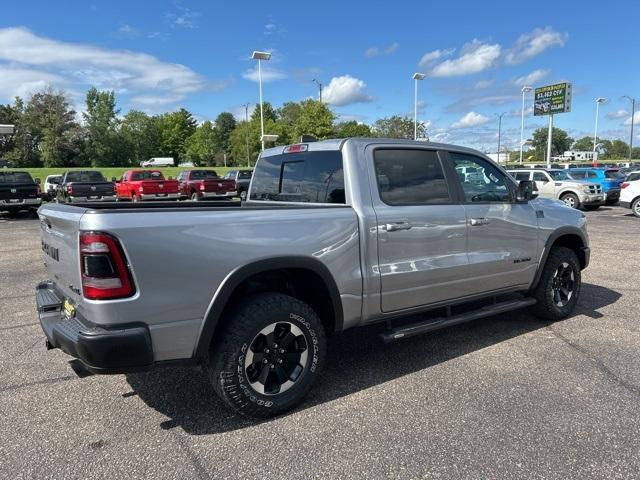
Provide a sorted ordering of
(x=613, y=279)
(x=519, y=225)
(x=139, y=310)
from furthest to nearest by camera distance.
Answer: (x=613, y=279)
(x=519, y=225)
(x=139, y=310)

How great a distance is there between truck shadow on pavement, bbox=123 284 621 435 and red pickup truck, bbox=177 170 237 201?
20855mm

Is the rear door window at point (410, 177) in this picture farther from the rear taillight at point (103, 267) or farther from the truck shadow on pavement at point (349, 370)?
the rear taillight at point (103, 267)

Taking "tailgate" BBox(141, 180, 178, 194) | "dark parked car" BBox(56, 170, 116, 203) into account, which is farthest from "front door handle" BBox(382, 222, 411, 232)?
"tailgate" BBox(141, 180, 178, 194)

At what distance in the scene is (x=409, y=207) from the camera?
3.80 metres

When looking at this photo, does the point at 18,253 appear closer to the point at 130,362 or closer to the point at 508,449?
the point at 130,362

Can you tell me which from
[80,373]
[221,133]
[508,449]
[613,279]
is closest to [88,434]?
[80,373]

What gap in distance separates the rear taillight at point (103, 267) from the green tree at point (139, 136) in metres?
98.8

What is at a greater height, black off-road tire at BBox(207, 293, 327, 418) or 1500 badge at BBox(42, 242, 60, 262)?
1500 badge at BBox(42, 242, 60, 262)

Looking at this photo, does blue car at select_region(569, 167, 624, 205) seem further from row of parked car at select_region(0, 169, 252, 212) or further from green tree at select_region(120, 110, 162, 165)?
green tree at select_region(120, 110, 162, 165)

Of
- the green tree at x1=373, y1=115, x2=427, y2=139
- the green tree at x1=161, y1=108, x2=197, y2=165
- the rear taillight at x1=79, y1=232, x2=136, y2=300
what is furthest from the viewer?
the green tree at x1=161, y1=108, x2=197, y2=165

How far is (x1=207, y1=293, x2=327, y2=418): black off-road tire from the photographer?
9.93 ft

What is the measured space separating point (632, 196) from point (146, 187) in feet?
67.6

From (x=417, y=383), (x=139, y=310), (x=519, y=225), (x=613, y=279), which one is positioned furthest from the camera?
(x=613, y=279)

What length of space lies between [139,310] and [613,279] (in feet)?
22.9
